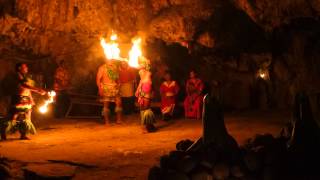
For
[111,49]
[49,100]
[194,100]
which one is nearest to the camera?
[49,100]

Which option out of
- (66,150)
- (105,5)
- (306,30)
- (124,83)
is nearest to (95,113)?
(124,83)

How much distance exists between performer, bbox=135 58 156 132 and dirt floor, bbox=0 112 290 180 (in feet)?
1.17

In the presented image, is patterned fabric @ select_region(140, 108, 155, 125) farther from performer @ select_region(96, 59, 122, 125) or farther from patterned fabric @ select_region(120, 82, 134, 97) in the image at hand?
patterned fabric @ select_region(120, 82, 134, 97)

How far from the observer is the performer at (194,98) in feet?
49.9

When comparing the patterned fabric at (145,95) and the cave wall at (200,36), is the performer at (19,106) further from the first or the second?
the cave wall at (200,36)

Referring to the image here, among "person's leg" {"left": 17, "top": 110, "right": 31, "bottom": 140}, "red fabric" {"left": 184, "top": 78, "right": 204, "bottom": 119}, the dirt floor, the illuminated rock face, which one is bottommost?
the dirt floor

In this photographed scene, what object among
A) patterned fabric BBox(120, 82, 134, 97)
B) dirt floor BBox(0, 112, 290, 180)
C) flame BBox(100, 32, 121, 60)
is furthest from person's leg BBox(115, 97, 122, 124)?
patterned fabric BBox(120, 82, 134, 97)

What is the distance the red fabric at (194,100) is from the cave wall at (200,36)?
4.65 feet

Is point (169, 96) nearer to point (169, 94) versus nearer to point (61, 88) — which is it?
point (169, 94)

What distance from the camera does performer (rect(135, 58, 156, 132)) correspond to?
12.7 meters

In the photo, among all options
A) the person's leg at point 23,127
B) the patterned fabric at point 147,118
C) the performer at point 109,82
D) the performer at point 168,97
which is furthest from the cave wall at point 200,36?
the person's leg at point 23,127

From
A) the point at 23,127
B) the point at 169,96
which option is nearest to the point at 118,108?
the point at 169,96

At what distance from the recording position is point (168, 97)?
15562 mm

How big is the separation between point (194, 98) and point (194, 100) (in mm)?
69
